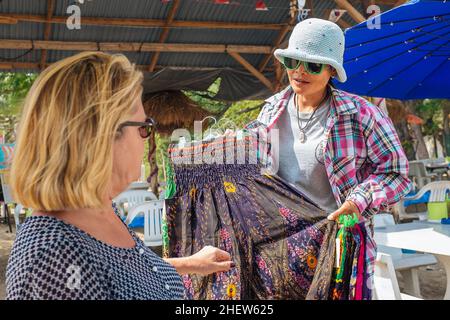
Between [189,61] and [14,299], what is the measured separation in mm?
8022

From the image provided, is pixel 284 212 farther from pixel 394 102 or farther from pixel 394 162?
pixel 394 102

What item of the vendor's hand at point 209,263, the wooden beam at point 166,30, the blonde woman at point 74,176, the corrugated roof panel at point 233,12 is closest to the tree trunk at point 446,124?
the corrugated roof panel at point 233,12

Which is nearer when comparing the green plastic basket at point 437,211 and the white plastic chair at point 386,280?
the white plastic chair at point 386,280

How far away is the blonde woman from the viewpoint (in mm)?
1059

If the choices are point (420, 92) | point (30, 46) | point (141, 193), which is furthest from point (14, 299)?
point (141, 193)

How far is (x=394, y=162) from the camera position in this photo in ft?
7.21

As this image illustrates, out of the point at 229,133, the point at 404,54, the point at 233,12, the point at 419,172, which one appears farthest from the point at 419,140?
the point at 229,133

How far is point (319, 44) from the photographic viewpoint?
2.31 meters

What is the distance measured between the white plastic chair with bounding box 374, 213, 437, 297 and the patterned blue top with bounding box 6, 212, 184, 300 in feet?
10.6

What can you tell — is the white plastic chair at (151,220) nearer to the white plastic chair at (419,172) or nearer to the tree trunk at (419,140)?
the white plastic chair at (419,172)

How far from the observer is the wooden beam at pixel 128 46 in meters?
7.33

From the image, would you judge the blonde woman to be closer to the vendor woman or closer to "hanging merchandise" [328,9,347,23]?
the vendor woman

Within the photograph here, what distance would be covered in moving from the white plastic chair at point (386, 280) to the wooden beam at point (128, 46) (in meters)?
5.70

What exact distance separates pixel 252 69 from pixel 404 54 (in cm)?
449
